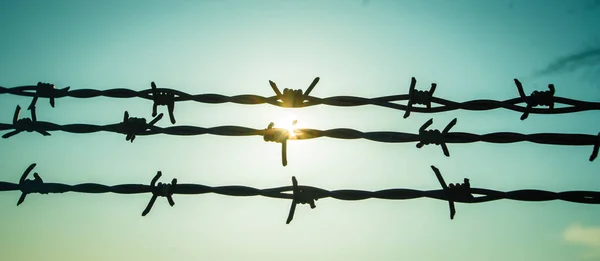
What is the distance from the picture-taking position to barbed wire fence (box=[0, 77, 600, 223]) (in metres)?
2.88

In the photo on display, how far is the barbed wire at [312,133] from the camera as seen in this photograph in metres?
2.88

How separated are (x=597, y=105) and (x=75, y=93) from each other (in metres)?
3.64

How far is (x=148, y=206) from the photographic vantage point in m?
2.90

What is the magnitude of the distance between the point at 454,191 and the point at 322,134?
0.94 m

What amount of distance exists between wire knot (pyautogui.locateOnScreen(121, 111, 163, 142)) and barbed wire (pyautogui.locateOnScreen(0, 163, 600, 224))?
311mm

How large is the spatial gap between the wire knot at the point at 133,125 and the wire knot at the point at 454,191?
75.3 inches

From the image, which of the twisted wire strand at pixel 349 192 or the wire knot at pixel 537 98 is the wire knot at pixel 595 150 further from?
the wire knot at pixel 537 98

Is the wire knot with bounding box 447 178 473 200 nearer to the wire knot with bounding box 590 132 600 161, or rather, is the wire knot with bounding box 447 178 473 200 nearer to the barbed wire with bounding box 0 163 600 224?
the barbed wire with bounding box 0 163 600 224

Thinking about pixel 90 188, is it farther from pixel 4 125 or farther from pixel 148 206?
pixel 4 125

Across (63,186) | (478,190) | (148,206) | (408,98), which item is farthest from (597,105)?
(63,186)

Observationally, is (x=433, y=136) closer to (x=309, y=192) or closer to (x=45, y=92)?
(x=309, y=192)

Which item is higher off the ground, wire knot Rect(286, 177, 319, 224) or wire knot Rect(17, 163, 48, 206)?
wire knot Rect(286, 177, 319, 224)

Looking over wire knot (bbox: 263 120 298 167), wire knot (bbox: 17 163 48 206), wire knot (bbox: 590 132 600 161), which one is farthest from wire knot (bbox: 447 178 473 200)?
wire knot (bbox: 17 163 48 206)

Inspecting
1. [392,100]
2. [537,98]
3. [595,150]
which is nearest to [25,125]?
[392,100]
